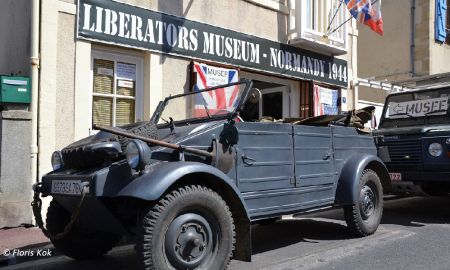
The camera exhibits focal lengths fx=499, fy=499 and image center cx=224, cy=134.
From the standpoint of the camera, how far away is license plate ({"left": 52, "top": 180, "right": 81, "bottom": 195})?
13.2 feet

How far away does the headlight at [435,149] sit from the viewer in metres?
7.43

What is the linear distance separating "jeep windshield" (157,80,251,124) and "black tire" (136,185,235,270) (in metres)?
1.07

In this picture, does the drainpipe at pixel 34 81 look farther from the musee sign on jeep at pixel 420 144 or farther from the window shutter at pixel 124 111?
the musee sign on jeep at pixel 420 144

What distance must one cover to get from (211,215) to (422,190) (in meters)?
Result: 4.55

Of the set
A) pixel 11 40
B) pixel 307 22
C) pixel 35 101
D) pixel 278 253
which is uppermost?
pixel 307 22

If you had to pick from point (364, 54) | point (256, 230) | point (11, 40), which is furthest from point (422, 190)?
point (364, 54)

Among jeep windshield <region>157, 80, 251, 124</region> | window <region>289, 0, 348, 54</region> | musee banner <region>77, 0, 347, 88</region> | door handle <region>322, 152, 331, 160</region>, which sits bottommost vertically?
door handle <region>322, 152, 331, 160</region>

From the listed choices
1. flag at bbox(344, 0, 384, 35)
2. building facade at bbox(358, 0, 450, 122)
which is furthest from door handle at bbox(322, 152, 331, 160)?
building facade at bbox(358, 0, 450, 122)

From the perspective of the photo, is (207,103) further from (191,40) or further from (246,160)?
(191,40)

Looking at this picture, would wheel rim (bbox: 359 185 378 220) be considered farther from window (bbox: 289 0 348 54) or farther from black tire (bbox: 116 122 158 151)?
window (bbox: 289 0 348 54)

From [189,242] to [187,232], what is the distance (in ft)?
0.28

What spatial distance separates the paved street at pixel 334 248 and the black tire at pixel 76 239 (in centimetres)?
11

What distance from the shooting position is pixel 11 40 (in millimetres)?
7613

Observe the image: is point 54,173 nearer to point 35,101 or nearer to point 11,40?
point 35,101
